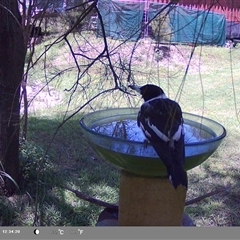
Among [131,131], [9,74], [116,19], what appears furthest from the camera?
[9,74]

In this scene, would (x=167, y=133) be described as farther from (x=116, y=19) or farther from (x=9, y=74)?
(x=9, y=74)

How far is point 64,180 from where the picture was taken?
2.57 meters

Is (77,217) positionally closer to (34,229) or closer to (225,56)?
(34,229)

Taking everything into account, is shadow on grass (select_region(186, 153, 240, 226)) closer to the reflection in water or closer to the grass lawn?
the grass lawn

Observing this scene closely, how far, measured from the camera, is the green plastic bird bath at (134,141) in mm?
1289

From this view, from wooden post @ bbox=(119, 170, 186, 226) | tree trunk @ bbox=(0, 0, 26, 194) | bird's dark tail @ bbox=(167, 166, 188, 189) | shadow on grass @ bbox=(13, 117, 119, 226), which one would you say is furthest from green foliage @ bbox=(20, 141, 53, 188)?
bird's dark tail @ bbox=(167, 166, 188, 189)

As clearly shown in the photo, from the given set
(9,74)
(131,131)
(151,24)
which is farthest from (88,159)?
(151,24)

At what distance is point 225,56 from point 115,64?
4.67 meters

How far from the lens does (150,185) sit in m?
1.42

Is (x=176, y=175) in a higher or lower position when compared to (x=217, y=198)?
higher

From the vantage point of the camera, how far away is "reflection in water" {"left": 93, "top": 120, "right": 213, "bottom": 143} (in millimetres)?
1438

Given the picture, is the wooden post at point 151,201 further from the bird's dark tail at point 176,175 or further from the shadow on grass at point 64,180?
the shadow on grass at point 64,180

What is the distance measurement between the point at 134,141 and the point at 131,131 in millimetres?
241

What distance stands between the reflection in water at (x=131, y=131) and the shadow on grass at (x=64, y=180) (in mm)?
475
